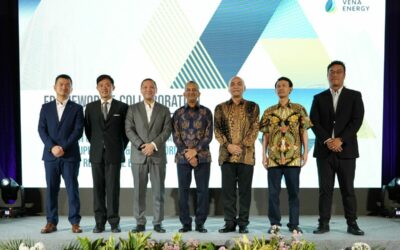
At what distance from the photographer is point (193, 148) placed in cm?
425

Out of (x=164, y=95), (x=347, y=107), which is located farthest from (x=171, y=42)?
(x=347, y=107)

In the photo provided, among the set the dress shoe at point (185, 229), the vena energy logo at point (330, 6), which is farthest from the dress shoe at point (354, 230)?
the vena energy logo at point (330, 6)

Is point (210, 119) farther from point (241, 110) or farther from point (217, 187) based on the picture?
point (217, 187)

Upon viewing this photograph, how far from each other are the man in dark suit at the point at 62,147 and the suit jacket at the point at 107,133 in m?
0.12

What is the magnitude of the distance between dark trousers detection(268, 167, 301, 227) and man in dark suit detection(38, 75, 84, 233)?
1868 mm

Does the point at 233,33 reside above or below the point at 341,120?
above

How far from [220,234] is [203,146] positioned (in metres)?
0.84

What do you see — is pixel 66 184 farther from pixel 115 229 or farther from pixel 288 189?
pixel 288 189

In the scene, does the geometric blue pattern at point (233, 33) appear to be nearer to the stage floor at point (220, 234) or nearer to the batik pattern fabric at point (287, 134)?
the batik pattern fabric at point (287, 134)

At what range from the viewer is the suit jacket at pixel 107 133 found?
4262 millimetres

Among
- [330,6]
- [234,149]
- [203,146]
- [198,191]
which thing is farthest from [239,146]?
[330,6]

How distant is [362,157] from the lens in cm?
521

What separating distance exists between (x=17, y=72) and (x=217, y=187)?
9.24ft

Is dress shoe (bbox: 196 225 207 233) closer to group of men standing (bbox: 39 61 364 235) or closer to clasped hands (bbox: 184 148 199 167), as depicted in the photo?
group of men standing (bbox: 39 61 364 235)
